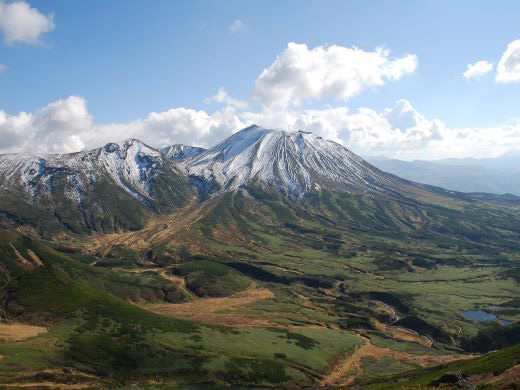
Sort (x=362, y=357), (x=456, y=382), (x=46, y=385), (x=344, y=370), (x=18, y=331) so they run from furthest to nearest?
(x=362, y=357) → (x=344, y=370) → (x=18, y=331) → (x=46, y=385) → (x=456, y=382)

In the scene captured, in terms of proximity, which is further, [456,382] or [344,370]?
[344,370]

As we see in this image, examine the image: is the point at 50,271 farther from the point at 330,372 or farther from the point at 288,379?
the point at 330,372

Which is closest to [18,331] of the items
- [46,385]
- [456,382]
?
[46,385]

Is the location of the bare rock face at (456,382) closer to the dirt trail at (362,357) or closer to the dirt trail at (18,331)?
the dirt trail at (362,357)

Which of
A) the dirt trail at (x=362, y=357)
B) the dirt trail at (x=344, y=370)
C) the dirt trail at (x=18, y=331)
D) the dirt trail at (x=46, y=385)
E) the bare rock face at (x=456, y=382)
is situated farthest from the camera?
the dirt trail at (x=362, y=357)

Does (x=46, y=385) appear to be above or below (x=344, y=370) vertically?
above

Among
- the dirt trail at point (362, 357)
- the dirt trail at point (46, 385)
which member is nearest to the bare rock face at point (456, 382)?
the dirt trail at point (362, 357)

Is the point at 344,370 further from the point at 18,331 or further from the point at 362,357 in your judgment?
the point at 18,331

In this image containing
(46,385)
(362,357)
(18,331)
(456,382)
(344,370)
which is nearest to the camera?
(456,382)

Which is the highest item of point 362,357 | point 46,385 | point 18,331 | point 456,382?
point 456,382
